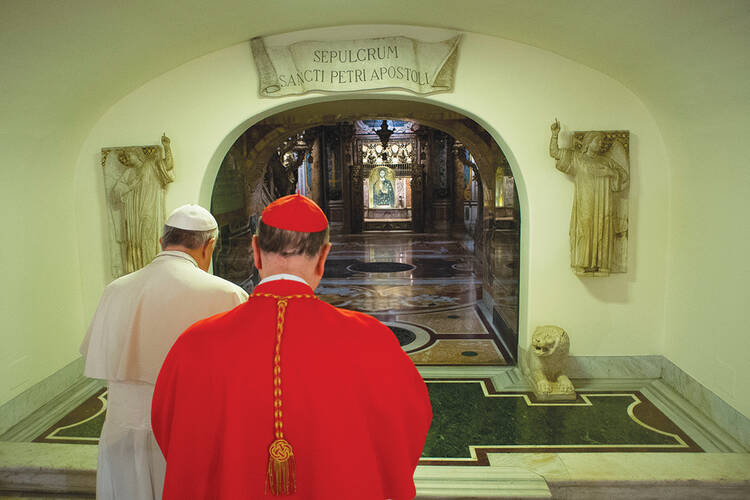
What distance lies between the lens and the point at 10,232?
4.06 m

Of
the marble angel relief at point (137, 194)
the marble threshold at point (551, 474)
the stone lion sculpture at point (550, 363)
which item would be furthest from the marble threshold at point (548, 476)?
the marble angel relief at point (137, 194)

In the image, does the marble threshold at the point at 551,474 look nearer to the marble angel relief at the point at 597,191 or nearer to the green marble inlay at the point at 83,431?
the green marble inlay at the point at 83,431

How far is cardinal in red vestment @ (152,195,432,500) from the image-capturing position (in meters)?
1.46

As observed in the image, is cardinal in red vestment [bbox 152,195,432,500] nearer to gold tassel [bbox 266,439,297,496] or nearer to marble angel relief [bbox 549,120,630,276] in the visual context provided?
gold tassel [bbox 266,439,297,496]

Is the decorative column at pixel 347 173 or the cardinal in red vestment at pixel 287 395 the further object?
the decorative column at pixel 347 173

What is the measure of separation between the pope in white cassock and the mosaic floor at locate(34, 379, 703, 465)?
182 centimetres

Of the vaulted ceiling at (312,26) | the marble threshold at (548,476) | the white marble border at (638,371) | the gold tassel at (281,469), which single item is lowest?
the marble threshold at (548,476)

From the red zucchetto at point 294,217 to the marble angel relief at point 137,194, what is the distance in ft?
11.1

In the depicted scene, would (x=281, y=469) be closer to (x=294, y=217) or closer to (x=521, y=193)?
(x=294, y=217)

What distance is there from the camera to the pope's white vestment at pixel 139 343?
214 cm

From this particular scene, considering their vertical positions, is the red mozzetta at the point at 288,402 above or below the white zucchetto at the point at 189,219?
below

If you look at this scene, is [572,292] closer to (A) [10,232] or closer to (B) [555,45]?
(B) [555,45]

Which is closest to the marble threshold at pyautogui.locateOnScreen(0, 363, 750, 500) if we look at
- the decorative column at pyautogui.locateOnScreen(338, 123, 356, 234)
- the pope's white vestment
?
the pope's white vestment

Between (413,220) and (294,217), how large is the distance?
16.6 m
